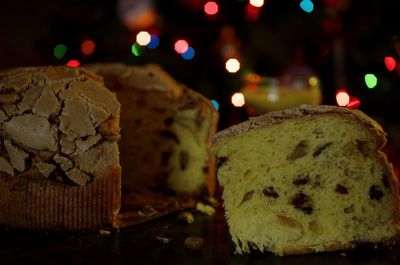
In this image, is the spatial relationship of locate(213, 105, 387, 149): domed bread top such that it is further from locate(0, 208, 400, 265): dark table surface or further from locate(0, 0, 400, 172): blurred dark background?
locate(0, 0, 400, 172): blurred dark background

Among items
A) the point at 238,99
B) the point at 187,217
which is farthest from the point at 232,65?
the point at 187,217

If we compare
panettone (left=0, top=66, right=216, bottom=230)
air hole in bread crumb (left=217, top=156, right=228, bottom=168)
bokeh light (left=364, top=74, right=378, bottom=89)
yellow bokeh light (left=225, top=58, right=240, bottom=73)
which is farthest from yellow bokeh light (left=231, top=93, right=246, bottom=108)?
air hole in bread crumb (left=217, top=156, right=228, bottom=168)

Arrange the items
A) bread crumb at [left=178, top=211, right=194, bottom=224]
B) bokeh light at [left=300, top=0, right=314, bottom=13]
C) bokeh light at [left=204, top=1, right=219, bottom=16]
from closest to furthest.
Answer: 1. bread crumb at [left=178, top=211, right=194, bottom=224]
2. bokeh light at [left=300, top=0, right=314, bottom=13]
3. bokeh light at [left=204, top=1, right=219, bottom=16]

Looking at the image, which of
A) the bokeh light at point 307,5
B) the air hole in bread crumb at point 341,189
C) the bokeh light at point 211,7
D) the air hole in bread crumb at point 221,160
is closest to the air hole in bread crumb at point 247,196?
the air hole in bread crumb at point 221,160

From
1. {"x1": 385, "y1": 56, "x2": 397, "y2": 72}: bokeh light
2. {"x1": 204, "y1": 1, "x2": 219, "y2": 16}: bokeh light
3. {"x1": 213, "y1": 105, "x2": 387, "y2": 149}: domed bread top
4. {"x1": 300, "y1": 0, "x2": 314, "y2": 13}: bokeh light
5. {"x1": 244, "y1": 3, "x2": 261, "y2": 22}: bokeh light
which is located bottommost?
{"x1": 213, "y1": 105, "x2": 387, "y2": 149}: domed bread top

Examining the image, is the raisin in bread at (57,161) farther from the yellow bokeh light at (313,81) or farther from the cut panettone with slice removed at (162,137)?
the yellow bokeh light at (313,81)

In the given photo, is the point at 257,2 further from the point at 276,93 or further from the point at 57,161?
the point at 57,161

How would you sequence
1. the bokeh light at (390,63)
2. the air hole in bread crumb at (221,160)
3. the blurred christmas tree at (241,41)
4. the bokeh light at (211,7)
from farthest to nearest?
the bokeh light at (211,7) < the blurred christmas tree at (241,41) < the bokeh light at (390,63) < the air hole in bread crumb at (221,160)
